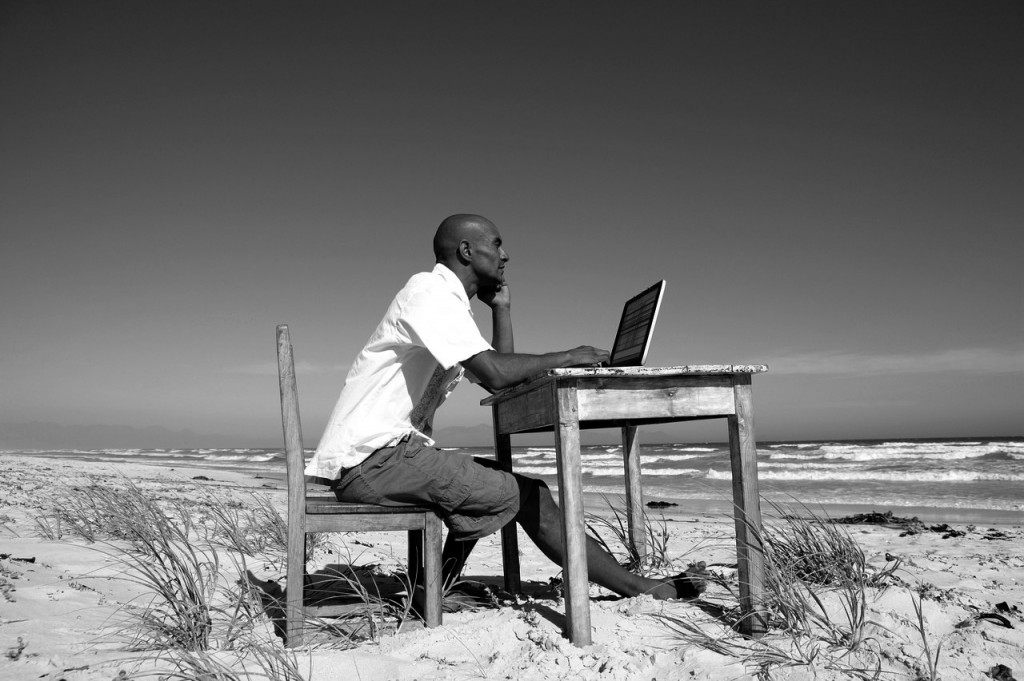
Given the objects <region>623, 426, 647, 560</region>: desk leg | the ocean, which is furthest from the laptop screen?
the ocean

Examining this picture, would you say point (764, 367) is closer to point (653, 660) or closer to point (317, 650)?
point (653, 660)

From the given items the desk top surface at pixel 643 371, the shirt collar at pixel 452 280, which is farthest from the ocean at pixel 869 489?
the shirt collar at pixel 452 280

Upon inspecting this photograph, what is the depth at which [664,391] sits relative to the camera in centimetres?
257

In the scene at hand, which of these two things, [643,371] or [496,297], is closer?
[643,371]

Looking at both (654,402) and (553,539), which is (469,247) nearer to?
(654,402)

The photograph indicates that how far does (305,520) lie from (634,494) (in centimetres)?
199

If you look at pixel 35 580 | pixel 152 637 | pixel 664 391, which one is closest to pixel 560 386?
pixel 664 391

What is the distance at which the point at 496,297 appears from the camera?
3.25 m

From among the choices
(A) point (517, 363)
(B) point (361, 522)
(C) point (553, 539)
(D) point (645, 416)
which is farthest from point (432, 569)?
(D) point (645, 416)

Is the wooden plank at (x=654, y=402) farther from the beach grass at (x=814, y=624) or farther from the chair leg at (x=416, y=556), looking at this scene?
the chair leg at (x=416, y=556)

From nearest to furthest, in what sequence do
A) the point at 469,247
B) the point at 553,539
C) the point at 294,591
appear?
the point at 294,591 < the point at 553,539 < the point at 469,247

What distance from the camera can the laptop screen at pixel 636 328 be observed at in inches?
101

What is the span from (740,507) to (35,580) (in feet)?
10.2

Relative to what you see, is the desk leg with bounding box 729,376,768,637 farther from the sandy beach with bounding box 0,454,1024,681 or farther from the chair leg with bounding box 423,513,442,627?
the chair leg with bounding box 423,513,442,627
